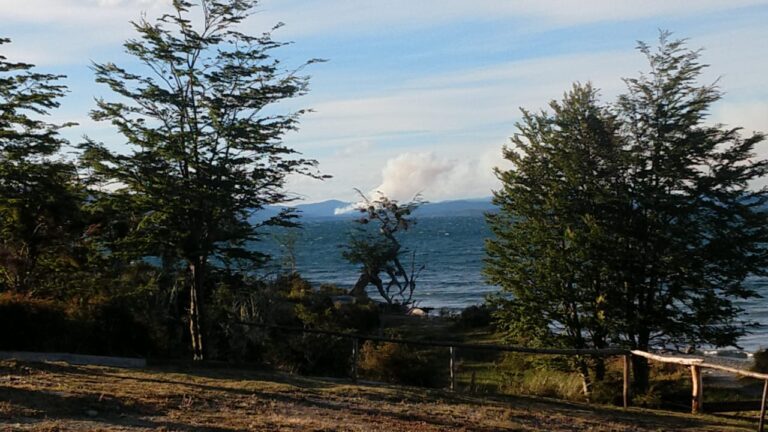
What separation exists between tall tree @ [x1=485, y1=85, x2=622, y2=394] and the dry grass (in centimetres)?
745

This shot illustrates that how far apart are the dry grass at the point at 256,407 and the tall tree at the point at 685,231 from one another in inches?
282

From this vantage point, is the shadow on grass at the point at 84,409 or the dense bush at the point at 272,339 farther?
the dense bush at the point at 272,339

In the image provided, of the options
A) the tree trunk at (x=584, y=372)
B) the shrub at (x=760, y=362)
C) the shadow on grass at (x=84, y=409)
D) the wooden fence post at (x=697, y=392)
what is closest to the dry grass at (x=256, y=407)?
the shadow on grass at (x=84, y=409)

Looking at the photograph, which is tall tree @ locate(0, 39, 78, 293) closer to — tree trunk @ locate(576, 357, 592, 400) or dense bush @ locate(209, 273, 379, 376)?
dense bush @ locate(209, 273, 379, 376)

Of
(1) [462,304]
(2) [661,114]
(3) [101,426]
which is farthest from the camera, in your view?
(1) [462,304]

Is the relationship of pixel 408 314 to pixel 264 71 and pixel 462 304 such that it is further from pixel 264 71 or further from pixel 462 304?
pixel 264 71

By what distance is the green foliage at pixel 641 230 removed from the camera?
20.9 m

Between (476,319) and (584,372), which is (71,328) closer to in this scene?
(584,372)

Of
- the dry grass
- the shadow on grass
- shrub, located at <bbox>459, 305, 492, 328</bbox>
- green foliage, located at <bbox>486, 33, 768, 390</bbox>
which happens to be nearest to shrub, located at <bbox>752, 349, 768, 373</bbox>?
green foliage, located at <bbox>486, 33, 768, 390</bbox>

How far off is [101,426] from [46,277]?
13.2 meters

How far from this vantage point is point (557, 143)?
22812mm

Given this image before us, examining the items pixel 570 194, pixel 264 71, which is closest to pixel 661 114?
pixel 570 194

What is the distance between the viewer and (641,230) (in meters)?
21.4

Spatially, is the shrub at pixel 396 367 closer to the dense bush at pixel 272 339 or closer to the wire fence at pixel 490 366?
the wire fence at pixel 490 366
